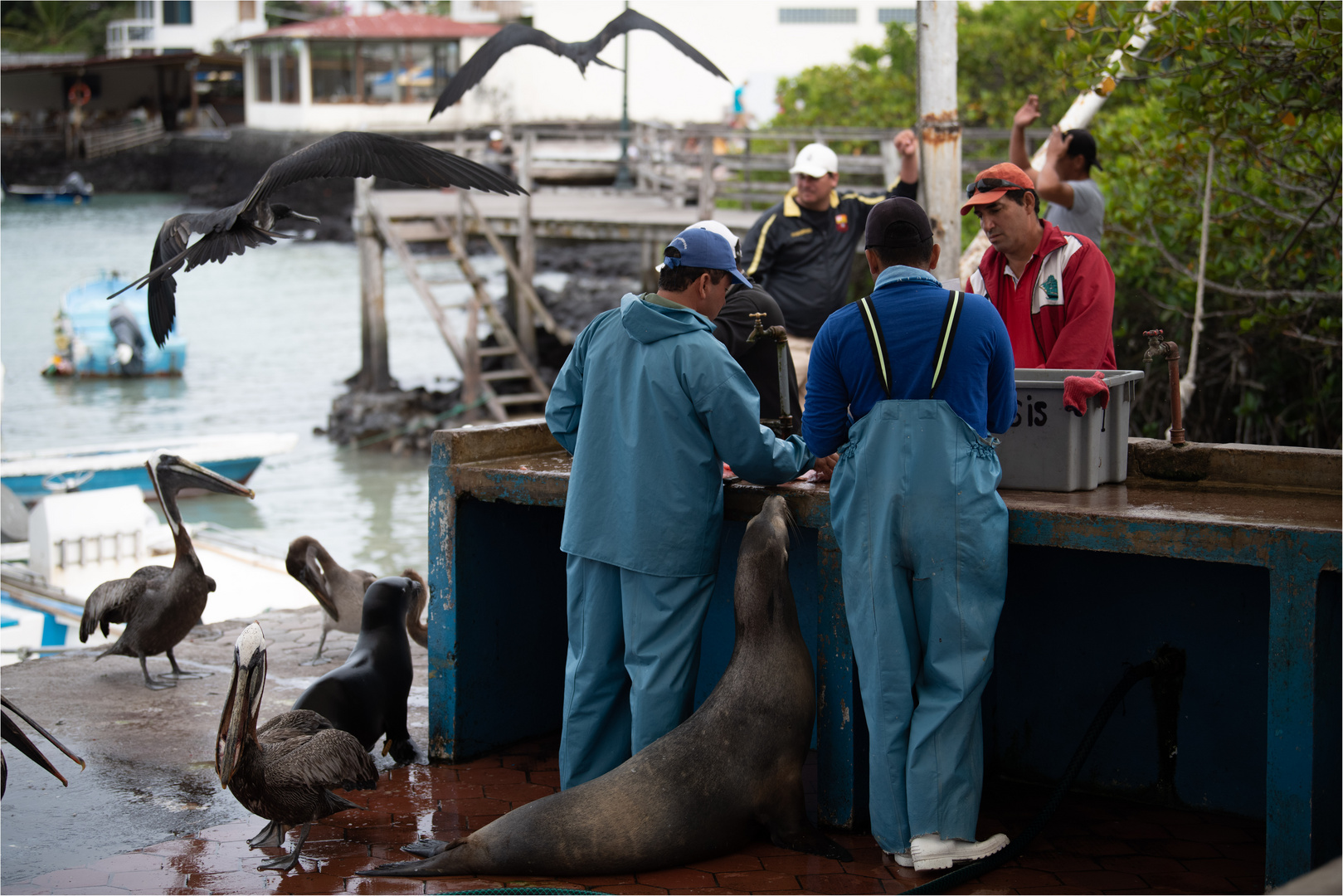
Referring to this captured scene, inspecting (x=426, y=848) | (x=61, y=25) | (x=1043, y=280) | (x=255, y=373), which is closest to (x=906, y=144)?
(x=1043, y=280)

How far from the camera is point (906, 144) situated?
6.49m

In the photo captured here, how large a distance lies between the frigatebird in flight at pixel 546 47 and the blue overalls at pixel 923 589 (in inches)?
114

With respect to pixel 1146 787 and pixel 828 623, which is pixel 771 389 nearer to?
pixel 828 623

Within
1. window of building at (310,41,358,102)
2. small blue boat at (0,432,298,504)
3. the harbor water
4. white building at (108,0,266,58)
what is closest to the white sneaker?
the harbor water

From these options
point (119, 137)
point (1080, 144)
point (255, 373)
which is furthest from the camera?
point (119, 137)

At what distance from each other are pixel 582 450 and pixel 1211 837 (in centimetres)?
241

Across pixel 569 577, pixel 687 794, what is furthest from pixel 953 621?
pixel 569 577

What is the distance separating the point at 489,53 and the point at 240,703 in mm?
3651

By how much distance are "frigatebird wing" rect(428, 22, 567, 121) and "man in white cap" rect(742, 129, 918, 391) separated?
1.43 m

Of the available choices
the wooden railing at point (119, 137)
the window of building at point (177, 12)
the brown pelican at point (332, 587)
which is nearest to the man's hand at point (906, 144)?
the brown pelican at point (332, 587)

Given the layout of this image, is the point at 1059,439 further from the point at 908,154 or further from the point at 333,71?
the point at 333,71

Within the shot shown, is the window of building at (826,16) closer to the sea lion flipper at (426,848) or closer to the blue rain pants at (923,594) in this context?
the blue rain pants at (923,594)

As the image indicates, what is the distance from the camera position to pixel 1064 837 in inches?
163

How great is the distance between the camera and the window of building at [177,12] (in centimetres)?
6212
